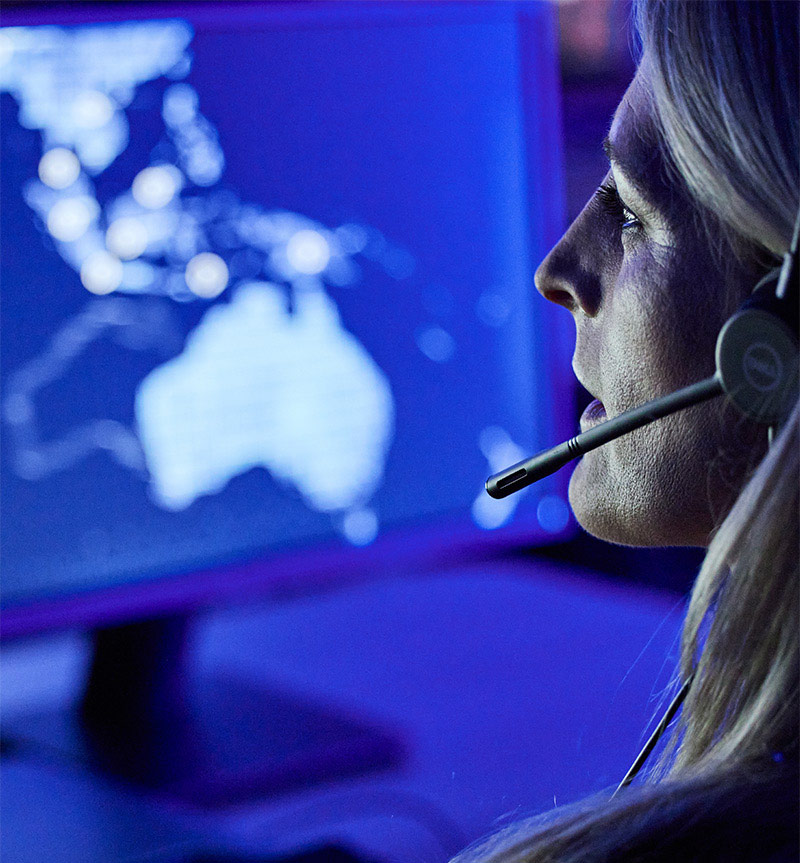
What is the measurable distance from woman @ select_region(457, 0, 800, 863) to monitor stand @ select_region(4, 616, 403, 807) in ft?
1.20

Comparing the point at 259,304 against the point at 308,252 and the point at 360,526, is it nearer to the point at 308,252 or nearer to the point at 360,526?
the point at 308,252

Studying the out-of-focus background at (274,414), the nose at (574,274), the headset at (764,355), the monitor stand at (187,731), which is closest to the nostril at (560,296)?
the nose at (574,274)

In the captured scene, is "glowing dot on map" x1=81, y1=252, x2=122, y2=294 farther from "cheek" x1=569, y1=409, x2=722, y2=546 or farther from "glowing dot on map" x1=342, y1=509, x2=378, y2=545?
"cheek" x1=569, y1=409, x2=722, y2=546

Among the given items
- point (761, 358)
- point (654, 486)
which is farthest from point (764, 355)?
point (654, 486)

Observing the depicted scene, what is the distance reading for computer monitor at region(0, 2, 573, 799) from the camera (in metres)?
0.80

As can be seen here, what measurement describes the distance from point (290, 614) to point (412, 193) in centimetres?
48

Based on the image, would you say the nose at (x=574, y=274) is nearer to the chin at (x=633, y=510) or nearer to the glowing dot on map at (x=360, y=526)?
the chin at (x=633, y=510)

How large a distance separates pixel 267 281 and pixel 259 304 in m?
0.02

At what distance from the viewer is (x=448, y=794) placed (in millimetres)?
785

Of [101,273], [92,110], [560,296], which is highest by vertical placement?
[92,110]

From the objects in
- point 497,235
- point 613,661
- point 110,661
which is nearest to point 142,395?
point 110,661

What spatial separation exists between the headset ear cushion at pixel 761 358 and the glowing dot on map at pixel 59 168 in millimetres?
544

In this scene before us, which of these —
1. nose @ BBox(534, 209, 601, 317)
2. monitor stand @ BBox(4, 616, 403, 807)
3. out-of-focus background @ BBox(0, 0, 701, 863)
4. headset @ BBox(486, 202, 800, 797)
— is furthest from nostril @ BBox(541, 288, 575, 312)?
monitor stand @ BBox(4, 616, 403, 807)

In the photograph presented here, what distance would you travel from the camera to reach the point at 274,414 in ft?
2.86
